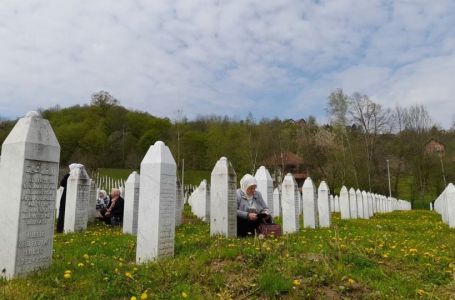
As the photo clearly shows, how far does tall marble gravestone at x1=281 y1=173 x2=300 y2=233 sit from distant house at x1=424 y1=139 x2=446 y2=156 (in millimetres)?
43990

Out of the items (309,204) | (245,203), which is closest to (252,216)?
(245,203)

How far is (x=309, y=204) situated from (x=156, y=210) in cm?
884

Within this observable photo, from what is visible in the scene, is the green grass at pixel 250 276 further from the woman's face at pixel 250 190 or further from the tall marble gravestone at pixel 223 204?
the woman's face at pixel 250 190

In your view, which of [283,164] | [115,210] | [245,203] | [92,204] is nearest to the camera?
[245,203]

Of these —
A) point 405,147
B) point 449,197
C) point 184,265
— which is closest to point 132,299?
point 184,265

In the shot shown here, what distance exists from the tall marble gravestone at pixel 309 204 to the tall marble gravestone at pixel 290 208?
163 centimetres

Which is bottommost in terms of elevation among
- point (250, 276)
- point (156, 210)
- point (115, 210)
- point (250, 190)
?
point (250, 276)

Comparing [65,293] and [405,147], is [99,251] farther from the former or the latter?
[405,147]

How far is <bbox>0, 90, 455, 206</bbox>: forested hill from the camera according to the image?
45.6 metres

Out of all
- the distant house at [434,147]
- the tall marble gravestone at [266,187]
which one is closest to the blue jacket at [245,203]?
the tall marble gravestone at [266,187]

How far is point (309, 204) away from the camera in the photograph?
47.9ft

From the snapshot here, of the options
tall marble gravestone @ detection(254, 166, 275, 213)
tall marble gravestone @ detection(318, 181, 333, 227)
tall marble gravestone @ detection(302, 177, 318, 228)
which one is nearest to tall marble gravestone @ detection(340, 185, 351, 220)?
tall marble gravestone @ detection(318, 181, 333, 227)

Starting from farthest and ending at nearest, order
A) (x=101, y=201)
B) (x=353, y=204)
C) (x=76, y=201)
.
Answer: (x=353, y=204) < (x=101, y=201) < (x=76, y=201)

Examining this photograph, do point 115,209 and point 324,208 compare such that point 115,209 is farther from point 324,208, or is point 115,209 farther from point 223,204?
point 324,208
